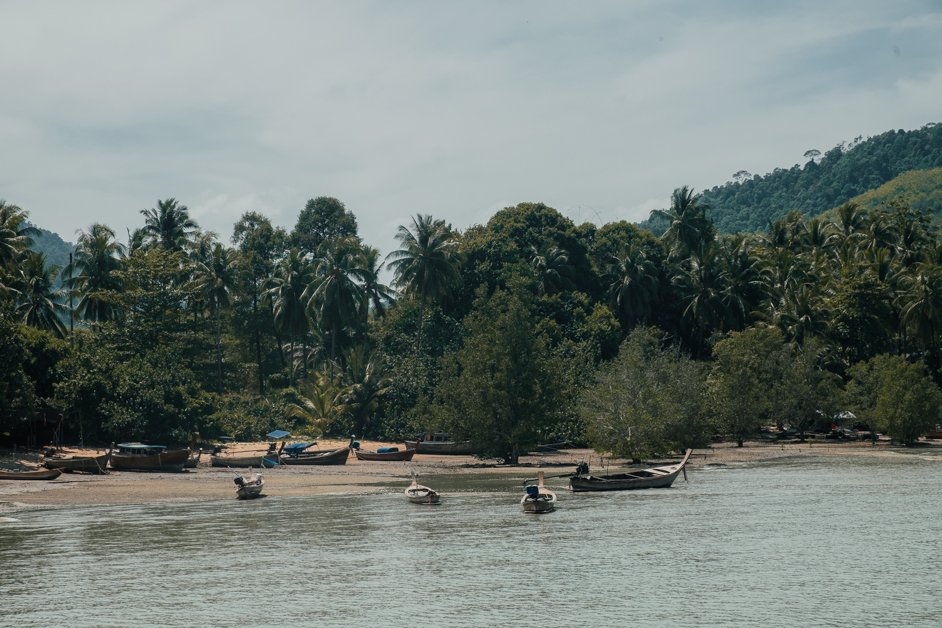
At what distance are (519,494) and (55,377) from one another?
1397 inches

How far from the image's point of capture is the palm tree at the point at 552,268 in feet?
341

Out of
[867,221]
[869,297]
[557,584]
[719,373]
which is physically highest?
[867,221]

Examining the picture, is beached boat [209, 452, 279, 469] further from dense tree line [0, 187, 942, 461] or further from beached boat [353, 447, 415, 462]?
beached boat [353, 447, 415, 462]

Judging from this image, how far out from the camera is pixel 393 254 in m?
95.9

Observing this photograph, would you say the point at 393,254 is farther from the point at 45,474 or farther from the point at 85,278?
the point at 45,474

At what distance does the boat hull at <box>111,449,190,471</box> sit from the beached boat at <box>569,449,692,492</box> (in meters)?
27.3

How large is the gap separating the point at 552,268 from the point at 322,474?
43447 millimetres

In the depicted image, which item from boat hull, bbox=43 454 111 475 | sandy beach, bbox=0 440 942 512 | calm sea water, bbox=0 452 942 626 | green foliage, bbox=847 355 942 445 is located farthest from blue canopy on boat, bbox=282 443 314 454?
green foliage, bbox=847 355 942 445

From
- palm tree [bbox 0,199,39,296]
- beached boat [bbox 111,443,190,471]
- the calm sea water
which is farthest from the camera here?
palm tree [bbox 0,199,39,296]

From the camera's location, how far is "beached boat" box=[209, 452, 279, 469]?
71.9 m

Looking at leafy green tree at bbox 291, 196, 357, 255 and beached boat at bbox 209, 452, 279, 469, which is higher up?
leafy green tree at bbox 291, 196, 357, 255

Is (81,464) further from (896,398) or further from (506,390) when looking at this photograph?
(896,398)

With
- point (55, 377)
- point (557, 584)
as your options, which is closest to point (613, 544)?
point (557, 584)

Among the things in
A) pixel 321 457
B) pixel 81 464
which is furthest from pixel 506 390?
pixel 81 464
